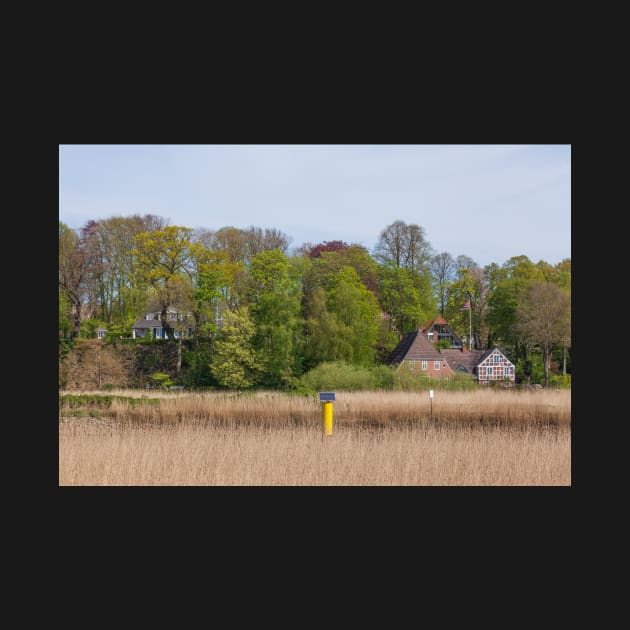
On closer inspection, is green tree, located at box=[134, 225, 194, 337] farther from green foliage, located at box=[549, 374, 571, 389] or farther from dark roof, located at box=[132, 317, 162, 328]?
green foliage, located at box=[549, 374, 571, 389]

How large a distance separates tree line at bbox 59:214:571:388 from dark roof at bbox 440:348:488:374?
1.35 meters

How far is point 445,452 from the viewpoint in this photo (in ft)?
28.5

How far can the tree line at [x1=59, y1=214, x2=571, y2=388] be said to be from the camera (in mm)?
24203

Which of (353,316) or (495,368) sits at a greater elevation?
(353,316)

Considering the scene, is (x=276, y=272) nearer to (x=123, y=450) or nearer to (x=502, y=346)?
(x=502, y=346)

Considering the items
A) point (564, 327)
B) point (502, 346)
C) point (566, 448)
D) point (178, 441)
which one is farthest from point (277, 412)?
point (502, 346)

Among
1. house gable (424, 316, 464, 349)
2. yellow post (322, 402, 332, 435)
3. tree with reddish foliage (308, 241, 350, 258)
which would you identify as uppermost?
tree with reddish foliage (308, 241, 350, 258)

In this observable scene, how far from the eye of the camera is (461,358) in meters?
28.9

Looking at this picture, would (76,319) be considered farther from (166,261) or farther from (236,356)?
(236,356)

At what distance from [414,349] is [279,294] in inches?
198

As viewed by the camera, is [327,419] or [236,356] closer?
[327,419]

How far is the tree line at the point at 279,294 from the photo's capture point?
24203 millimetres

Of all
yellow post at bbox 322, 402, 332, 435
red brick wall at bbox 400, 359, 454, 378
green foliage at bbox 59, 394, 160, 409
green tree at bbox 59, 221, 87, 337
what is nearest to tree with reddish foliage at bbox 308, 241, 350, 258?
red brick wall at bbox 400, 359, 454, 378

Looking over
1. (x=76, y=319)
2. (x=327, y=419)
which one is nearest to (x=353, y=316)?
(x=76, y=319)
